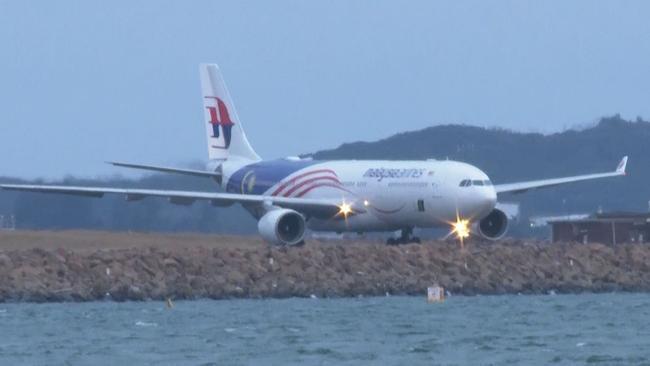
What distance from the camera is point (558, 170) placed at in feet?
286

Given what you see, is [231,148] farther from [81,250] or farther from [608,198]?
[608,198]

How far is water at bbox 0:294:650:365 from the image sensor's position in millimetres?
29844

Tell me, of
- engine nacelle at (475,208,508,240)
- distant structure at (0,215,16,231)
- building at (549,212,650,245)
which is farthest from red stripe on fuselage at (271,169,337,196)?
distant structure at (0,215,16,231)

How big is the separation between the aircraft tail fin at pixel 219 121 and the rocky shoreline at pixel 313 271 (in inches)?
556

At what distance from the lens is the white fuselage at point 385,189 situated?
50625 millimetres

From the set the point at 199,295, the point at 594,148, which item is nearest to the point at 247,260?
the point at 199,295

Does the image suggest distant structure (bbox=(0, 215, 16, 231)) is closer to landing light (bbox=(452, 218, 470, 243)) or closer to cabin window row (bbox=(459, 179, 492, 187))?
landing light (bbox=(452, 218, 470, 243))

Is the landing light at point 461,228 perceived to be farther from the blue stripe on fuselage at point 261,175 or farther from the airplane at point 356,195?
the blue stripe on fuselage at point 261,175

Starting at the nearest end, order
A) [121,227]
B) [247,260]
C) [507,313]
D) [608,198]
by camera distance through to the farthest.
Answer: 1. [507,313]
2. [247,260]
3. [121,227]
4. [608,198]

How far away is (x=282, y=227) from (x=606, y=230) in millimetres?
10522

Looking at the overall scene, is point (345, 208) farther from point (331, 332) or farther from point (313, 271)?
point (331, 332)

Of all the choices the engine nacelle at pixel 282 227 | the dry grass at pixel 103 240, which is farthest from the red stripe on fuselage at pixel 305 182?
the engine nacelle at pixel 282 227

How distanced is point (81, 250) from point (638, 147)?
52264 mm

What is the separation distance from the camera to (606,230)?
57719mm
